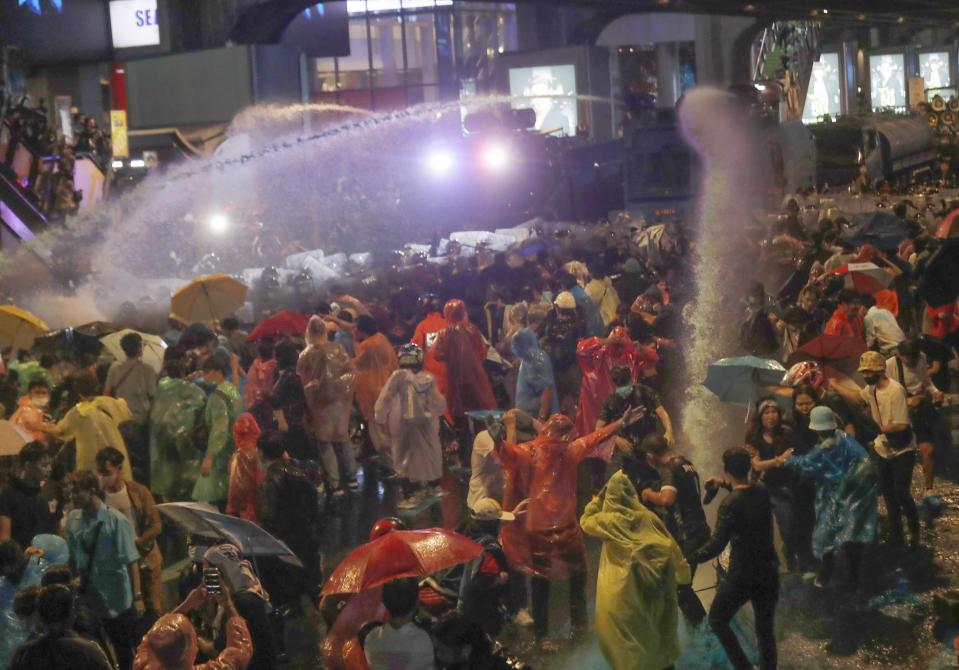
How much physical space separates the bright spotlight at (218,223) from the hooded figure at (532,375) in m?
13.6

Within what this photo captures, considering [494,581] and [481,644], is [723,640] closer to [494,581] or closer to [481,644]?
[494,581]

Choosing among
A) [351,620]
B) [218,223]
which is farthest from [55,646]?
[218,223]

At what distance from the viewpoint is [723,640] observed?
592 cm

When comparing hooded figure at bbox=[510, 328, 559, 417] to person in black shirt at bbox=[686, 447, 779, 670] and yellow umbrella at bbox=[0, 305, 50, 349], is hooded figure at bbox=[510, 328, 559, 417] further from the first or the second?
yellow umbrella at bbox=[0, 305, 50, 349]

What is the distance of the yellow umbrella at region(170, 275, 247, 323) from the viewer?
1199 cm

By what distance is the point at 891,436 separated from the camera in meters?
7.93

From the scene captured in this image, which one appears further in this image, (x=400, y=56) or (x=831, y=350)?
(x=400, y=56)

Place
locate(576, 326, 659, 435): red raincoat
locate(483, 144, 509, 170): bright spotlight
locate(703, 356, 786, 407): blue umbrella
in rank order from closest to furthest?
locate(703, 356, 786, 407): blue umbrella < locate(576, 326, 659, 435): red raincoat < locate(483, 144, 509, 170): bright spotlight

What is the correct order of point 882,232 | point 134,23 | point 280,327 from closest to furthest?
point 280,327, point 882,232, point 134,23

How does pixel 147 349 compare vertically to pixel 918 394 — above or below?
above

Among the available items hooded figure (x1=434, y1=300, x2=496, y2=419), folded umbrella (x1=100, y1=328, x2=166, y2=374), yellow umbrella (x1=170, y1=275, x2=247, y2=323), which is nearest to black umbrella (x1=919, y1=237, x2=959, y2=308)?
hooded figure (x1=434, y1=300, x2=496, y2=419)

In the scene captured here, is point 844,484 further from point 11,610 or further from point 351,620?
point 11,610

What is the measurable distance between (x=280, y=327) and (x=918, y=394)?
217 inches

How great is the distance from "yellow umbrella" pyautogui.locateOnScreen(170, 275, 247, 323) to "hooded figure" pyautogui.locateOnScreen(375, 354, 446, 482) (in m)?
3.29
